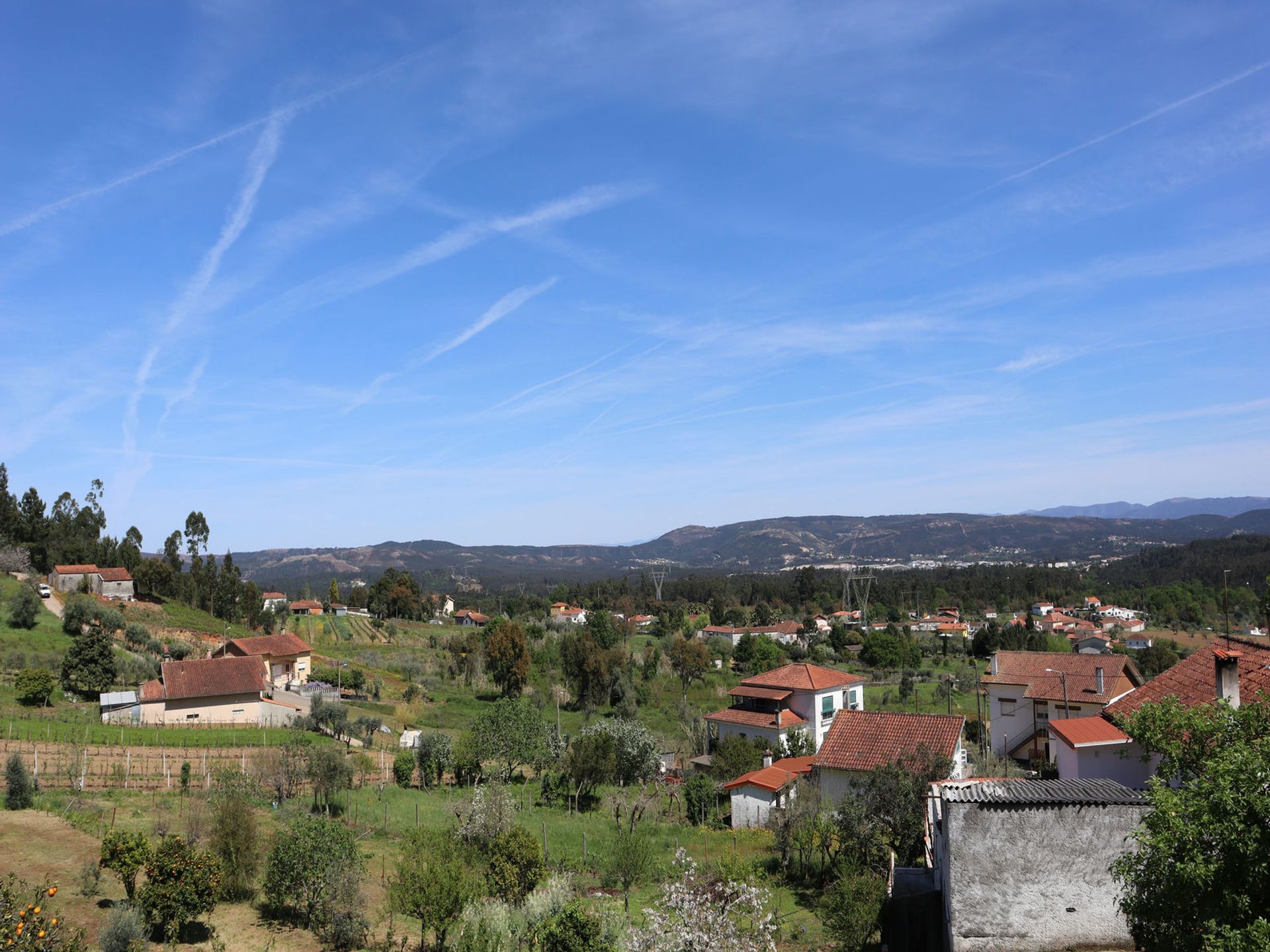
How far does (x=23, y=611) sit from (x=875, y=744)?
Answer: 154ft

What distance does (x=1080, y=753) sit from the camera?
64.6 ft

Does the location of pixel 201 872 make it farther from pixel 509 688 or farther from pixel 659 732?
pixel 509 688

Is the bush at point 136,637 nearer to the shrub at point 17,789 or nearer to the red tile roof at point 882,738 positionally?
the shrub at point 17,789

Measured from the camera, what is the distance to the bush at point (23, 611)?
47.3m

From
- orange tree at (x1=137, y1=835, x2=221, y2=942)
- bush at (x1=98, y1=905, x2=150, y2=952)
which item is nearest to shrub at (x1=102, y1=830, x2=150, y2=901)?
orange tree at (x1=137, y1=835, x2=221, y2=942)

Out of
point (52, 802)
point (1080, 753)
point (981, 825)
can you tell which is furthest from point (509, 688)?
point (981, 825)

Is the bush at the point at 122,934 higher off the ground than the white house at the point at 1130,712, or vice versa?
the white house at the point at 1130,712

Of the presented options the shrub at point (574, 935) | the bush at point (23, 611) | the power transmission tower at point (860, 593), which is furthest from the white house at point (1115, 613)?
the shrub at point (574, 935)

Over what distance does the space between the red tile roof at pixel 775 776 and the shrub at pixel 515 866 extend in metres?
12.3

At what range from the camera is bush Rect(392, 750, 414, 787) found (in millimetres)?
31938

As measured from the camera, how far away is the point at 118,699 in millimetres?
36500

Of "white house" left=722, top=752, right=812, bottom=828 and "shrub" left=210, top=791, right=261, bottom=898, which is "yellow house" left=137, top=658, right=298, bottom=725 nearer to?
"shrub" left=210, top=791, right=261, bottom=898

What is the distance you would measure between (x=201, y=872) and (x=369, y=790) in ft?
52.0

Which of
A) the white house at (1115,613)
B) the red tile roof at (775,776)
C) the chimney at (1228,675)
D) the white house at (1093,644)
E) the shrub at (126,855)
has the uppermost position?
the chimney at (1228,675)
